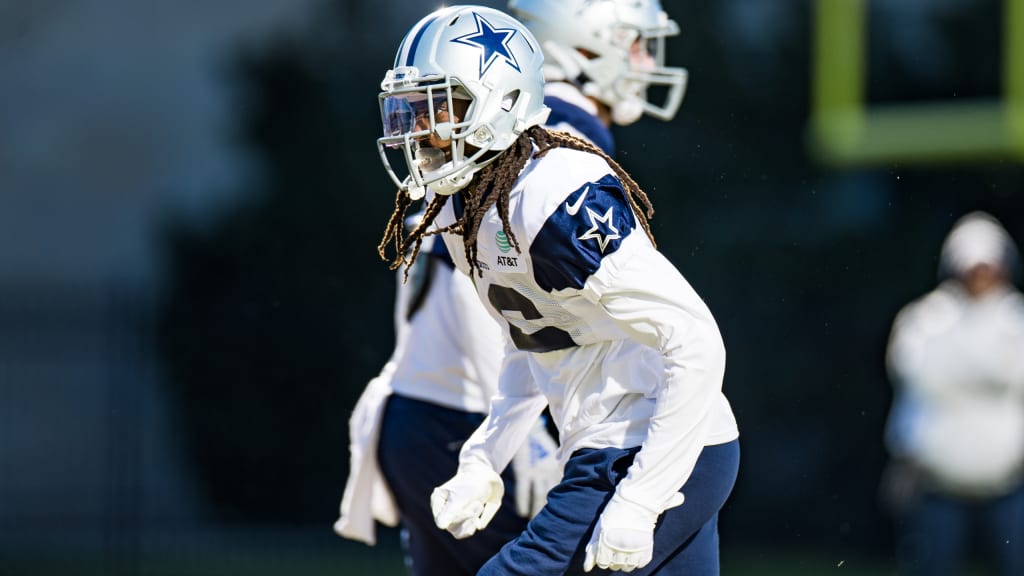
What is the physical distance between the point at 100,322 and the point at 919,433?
4959 mm

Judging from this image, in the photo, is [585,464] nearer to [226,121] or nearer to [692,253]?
[692,253]

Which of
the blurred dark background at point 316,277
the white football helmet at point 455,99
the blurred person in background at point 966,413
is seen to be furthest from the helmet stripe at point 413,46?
the blurred dark background at point 316,277

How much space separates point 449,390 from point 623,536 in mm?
1162

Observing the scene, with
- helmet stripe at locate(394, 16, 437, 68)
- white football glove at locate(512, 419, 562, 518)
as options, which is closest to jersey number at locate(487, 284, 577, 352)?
helmet stripe at locate(394, 16, 437, 68)

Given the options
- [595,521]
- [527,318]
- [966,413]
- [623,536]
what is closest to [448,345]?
[527,318]

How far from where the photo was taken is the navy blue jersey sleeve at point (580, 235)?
264 centimetres

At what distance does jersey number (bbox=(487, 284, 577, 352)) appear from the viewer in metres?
2.83

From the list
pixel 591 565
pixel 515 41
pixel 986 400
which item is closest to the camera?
pixel 591 565

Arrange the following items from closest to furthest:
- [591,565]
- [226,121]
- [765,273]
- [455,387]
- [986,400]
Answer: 1. [591,565]
2. [455,387]
3. [986,400]
4. [765,273]
5. [226,121]

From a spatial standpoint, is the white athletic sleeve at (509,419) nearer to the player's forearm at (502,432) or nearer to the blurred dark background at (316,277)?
the player's forearm at (502,432)

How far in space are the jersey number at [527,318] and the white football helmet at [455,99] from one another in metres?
0.21

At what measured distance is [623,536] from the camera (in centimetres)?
257

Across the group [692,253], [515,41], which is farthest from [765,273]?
[515,41]

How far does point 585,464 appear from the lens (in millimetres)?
2740
